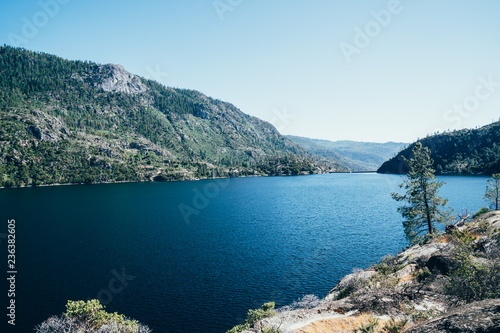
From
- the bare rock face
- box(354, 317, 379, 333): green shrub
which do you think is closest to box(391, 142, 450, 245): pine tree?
box(354, 317, 379, 333): green shrub

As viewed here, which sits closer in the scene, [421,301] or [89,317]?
[421,301]

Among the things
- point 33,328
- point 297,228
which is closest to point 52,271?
point 33,328

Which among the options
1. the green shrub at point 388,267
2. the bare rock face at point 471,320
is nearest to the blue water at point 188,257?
the green shrub at point 388,267

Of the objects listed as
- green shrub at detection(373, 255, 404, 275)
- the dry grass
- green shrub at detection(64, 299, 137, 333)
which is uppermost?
the dry grass

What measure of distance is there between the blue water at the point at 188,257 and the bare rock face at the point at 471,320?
3162cm

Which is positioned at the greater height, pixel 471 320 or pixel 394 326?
pixel 471 320

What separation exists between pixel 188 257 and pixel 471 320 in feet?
194

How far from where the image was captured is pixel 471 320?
10102mm

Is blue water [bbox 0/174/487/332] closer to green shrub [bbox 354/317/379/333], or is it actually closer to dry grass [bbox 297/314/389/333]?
dry grass [bbox 297/314/389/333]

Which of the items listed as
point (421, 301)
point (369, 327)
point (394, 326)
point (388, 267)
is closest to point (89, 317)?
point (369, 327)

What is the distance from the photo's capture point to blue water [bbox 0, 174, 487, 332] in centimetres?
4109

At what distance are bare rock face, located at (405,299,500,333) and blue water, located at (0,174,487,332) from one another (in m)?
31.6

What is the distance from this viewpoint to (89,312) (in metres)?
27.9

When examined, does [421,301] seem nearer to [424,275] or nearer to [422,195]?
[424,275]
